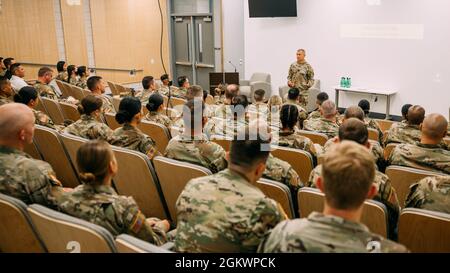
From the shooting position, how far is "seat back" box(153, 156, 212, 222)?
2.83 metres

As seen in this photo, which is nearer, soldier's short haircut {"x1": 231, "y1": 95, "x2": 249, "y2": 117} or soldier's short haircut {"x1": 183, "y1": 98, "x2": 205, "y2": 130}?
soldier's short haircut {"x1": 183, "y1": 98, "x2": 205, "y2": 130}

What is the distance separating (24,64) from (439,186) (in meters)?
9.56

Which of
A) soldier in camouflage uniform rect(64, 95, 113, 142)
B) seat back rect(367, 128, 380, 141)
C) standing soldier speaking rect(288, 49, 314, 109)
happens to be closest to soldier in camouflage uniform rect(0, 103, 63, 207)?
soldier in camouflage uniform rect(64, 95, 113, 142)

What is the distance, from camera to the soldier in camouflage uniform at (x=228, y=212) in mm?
1889

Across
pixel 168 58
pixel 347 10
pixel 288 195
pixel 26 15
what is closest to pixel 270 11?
pixel 347 10

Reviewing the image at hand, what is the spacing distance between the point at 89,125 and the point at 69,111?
1.44m

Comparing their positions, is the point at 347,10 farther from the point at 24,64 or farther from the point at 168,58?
the point at 24,64

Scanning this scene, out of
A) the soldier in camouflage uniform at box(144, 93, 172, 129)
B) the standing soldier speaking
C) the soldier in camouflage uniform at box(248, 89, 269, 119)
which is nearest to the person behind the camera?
the soldier in camouflage uniform at box(144, 93, 172, 129)

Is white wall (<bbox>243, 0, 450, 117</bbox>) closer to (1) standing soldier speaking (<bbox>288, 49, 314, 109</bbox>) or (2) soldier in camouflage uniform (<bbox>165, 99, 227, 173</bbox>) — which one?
(1) standing soldier speaking (<bbox>288, 49, 314, 109</bbox>)

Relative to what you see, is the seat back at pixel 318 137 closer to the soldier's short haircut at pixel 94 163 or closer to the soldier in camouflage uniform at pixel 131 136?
the soldier in camouflage uniform at pixel 131 136

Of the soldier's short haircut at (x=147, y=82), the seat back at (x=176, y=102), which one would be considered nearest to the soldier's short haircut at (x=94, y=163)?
the seat back at (x=176, y=102)

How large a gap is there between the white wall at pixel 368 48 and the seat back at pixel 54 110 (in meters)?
5.89

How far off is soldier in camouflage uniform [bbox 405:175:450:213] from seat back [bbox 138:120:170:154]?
262 cm

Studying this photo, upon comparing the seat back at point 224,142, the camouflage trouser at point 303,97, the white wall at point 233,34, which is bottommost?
the camouflage trouser at point 303,97
